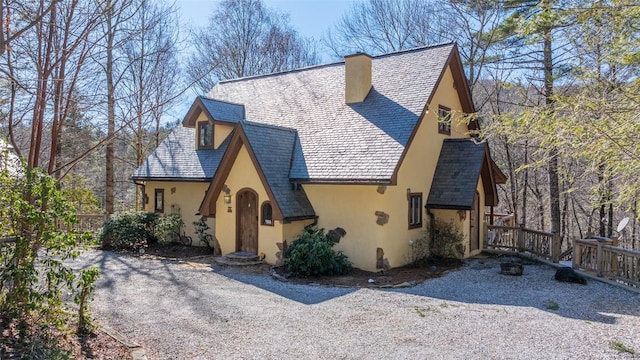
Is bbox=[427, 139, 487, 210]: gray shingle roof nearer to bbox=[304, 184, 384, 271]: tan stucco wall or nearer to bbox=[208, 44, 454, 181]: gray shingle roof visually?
bbox=[208, 44, 454, 181]: gray shingle roof

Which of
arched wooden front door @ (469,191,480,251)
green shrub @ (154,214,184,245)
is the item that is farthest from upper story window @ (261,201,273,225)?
arched wooden front door @ (469,191,480,251)

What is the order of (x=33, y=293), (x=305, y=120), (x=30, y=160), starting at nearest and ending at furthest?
(x=33, y=293) → (x=30, y=160) → (x=305, y=120)

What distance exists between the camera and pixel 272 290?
8945 mm

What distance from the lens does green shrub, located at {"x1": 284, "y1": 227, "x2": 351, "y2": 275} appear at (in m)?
10.3

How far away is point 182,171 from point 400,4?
16.5 meters

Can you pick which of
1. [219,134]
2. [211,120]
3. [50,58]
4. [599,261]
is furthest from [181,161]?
[599,261]

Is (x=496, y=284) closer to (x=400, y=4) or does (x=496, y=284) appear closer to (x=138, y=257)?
(x=138, y=257)

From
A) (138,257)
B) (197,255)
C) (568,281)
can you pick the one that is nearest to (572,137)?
(568,281)

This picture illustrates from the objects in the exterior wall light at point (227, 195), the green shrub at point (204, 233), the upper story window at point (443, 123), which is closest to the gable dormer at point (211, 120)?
the green shrub at point (204, 233)

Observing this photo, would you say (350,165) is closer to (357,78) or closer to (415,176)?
(415,176)

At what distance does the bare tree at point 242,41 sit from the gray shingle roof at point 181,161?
33.5 ft

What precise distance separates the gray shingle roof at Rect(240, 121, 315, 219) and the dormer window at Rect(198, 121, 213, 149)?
350 centimetres

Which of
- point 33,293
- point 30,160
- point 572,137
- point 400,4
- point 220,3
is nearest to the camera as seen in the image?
point 33,293

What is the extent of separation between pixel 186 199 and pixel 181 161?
148 centimetres
